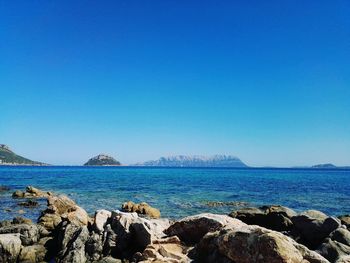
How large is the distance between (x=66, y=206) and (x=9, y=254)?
37.5ft

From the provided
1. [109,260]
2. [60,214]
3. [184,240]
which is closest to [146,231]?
[184,240]

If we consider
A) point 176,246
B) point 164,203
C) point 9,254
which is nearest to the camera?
point 176,246

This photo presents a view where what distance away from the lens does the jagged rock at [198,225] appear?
53.0 feet

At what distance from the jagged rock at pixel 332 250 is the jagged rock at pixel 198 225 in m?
3.71

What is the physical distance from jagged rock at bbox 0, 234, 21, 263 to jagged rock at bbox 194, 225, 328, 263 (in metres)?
10.3

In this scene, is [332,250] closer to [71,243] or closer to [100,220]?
[100,220]

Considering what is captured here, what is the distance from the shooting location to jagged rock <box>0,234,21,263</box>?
58.2ft

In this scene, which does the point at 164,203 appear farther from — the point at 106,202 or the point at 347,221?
the point at 347,221

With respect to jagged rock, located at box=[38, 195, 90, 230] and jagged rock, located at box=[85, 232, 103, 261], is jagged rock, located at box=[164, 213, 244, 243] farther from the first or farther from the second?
jagged rock, located at box=[38, 195, 90, 230]

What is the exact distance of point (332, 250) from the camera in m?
15.6

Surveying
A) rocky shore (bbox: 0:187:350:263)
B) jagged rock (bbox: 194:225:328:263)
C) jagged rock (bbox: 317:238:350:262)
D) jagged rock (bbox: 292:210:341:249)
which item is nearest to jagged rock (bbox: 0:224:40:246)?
rocky shore (bbox: 0:187:350:263)

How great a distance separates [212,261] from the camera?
500 inches

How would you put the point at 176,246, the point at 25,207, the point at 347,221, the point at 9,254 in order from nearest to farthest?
the point at 176,246 < the point at 9,254 < the point at 347,221 < the point at 25,207

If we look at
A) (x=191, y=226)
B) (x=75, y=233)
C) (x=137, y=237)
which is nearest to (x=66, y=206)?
(x=75, y=233)
